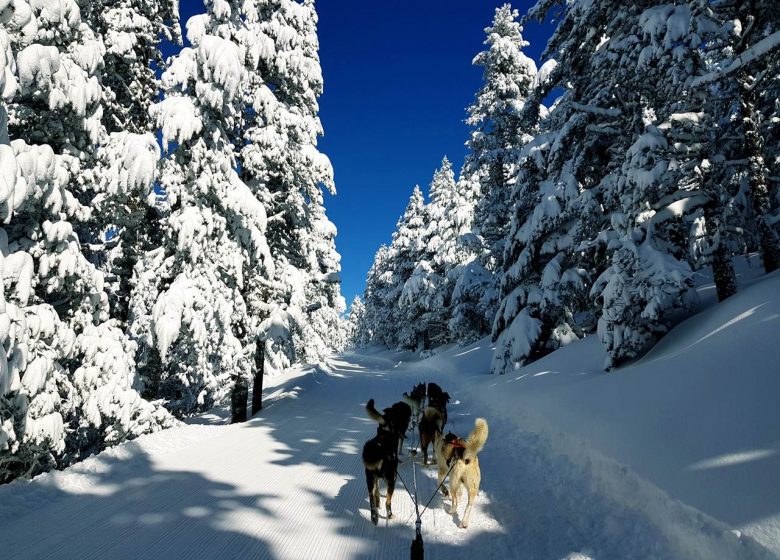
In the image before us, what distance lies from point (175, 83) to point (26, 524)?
999cm

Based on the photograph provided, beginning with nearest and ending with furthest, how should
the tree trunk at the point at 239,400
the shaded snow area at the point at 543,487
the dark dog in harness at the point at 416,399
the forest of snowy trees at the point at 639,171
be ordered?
the shaded snow area at the point at 543,487 → the forest of snowy trees at the point at 639,171 → the dark dog in harness at the point at 416,399 → the tree trunk at the point at 239,400

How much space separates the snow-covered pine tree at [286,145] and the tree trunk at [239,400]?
1.45m

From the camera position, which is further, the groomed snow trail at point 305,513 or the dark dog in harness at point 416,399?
the dark dog in harness at point 416,399

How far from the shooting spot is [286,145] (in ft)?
41.7

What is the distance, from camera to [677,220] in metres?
8.87

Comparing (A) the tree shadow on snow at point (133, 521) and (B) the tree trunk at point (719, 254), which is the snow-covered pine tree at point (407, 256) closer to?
(B) the tree trunk at point (719, 254)

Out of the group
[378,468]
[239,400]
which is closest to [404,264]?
[239,400]

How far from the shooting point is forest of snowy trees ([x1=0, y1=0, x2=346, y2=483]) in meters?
6.68

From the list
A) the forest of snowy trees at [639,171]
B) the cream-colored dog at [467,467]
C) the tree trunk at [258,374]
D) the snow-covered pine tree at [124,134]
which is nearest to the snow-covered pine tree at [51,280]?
the snow-covered pine tree at [124,134]

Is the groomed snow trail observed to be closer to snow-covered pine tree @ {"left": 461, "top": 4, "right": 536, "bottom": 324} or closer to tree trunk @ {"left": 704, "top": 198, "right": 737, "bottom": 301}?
tree trunk @ {"left": 704, "top": 198, "right": 737, "bottom": 301}

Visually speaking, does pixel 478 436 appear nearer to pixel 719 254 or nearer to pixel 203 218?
pixel 719 254

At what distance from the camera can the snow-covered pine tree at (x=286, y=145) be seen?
1243 centimetres

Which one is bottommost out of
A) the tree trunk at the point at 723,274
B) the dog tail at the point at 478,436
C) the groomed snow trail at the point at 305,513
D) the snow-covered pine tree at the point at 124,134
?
the groomed snow trail at the point at 305,513

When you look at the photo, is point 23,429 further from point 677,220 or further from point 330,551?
point 677,220
